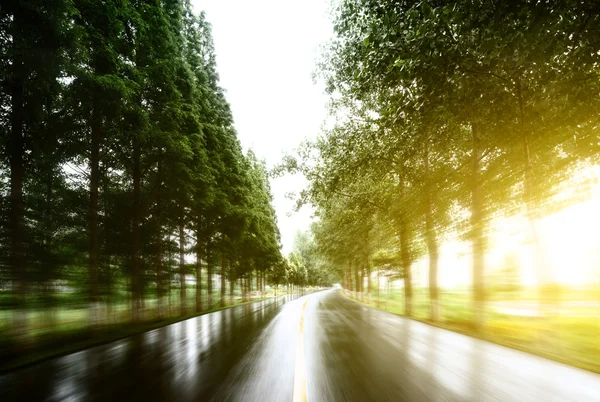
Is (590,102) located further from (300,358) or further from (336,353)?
(300,358)

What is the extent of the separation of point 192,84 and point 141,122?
17.6 ft

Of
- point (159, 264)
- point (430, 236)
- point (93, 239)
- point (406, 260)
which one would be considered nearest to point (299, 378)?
point (93, 239)

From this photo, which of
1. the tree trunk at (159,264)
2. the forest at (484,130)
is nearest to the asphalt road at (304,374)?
the forest at (484,130)

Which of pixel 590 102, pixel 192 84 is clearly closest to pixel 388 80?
pixel 590 102

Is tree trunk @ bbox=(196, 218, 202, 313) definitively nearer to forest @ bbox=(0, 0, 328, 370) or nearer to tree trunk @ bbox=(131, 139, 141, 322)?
forest @ bbox=(0, 0, 328, 370)

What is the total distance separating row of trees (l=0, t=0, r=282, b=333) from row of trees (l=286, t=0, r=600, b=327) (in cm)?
703

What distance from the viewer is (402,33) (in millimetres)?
6699

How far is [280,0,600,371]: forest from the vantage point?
6277 mm

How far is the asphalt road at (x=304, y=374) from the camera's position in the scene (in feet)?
13.7

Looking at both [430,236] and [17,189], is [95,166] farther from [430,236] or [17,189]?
[430,236]

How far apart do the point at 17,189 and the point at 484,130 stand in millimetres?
12804

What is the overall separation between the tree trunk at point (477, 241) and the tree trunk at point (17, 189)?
496 inches

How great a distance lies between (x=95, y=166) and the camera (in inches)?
461

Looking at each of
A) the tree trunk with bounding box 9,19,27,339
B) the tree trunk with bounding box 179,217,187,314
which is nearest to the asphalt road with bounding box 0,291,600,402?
the tree trunk with bounding box 9,19,27,339
